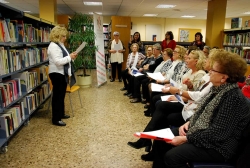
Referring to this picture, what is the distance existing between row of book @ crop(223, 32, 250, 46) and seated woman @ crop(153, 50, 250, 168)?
14.5 ft

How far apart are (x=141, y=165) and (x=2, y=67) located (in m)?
1.90

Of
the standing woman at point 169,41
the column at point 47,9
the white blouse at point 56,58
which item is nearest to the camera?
the white blouse at point 56,58

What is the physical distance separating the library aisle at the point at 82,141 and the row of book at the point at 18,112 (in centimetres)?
19

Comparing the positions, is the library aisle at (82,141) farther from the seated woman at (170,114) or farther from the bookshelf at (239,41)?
the bookshelf at (239,41)

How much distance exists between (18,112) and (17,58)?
740 mm

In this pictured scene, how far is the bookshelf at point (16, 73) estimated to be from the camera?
8.02ft

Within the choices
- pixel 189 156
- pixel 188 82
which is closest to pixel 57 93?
pixel 188 82

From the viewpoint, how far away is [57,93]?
3.13 meters

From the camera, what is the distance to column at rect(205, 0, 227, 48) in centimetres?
626

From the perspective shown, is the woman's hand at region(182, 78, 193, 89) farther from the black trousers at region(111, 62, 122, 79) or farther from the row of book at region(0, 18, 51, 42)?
the black trousers at region(111, 62, 122, 79)

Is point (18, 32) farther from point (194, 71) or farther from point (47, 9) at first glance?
point (47, 9)

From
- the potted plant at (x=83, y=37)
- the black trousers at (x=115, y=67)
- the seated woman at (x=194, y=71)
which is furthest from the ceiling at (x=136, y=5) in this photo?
the seated woman at (x=194, y=71)

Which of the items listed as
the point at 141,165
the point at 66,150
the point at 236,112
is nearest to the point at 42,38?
the point at 66,150

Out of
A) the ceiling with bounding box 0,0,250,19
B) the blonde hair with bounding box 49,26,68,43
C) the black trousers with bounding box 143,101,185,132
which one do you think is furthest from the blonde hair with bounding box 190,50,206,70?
the ceiling with bounding box 0,0,250,19
